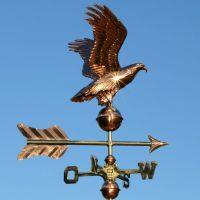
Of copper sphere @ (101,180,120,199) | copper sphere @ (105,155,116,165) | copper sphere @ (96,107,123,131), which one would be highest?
copper sphere @ (96,107,123,131)

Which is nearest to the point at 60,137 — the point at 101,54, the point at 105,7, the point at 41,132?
the point at 41,132

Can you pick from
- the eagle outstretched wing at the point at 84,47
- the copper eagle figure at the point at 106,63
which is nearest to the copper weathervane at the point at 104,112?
the copper eagle figure at the point at 106,63

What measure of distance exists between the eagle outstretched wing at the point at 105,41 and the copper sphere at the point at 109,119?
335 millimetres

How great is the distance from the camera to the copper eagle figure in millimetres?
4109

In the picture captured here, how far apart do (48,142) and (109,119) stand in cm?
49

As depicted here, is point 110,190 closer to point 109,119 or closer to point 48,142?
point 109,119

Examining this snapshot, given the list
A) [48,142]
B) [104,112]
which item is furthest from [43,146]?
[104,112]

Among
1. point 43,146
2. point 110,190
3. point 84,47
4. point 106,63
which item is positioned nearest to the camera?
point 110,190

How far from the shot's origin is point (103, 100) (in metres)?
4.16

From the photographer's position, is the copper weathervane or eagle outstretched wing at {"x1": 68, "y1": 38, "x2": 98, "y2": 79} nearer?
the copper weathervane

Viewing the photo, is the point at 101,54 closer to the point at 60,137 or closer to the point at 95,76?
the point at 95,76

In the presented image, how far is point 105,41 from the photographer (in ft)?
14.1

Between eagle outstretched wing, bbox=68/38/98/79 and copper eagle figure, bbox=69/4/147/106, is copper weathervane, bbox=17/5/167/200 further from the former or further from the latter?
eagle outstretched wing, bbox=68/38/98/79

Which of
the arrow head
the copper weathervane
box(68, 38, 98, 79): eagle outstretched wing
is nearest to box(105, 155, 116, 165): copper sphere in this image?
the copper weathervane
